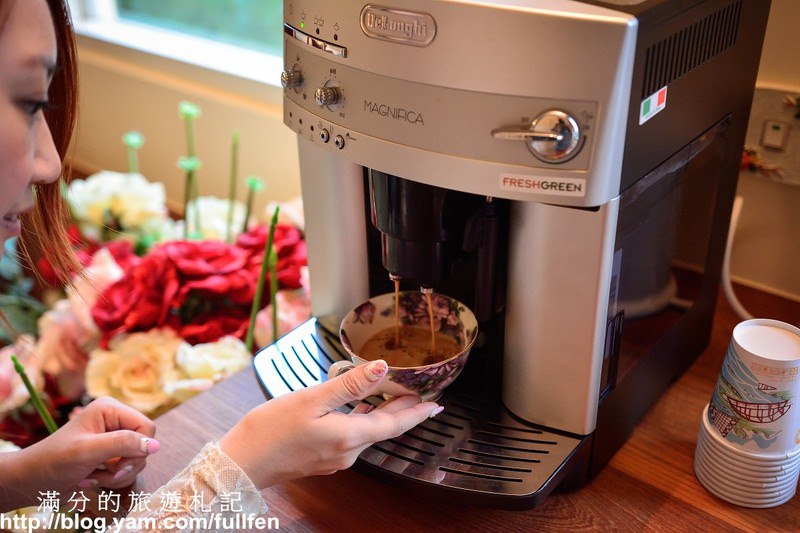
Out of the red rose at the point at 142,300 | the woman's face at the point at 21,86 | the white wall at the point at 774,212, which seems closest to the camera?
the woman's face at the point at 21,86

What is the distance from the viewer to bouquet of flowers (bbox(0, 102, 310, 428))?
0.96 metres

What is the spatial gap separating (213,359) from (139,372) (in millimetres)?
106

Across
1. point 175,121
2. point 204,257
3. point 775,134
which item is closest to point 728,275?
point 775,134

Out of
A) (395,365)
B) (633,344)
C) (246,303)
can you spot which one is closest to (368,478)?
(395,365)

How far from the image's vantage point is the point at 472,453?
0.67 metres

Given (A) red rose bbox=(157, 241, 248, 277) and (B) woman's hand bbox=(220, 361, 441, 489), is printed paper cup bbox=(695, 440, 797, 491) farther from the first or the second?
(A) red rose bbox=(157, 241, 248, 277)

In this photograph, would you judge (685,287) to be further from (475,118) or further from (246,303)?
(246,303)

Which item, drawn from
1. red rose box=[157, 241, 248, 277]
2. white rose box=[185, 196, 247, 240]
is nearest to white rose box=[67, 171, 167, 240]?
white rose box=[185, 196, 247, 240]

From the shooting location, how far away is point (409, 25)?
561mm

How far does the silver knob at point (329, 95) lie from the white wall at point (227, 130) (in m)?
0.53

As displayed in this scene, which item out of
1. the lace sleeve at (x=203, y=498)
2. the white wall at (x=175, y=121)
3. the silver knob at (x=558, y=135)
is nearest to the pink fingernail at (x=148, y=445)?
the lace sleeve at (x=203, y=498)

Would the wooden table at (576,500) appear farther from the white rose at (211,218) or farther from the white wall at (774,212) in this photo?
the white rose at (211,218)

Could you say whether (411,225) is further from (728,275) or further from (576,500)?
(728,275)

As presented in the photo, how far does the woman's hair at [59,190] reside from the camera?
0.69 m
